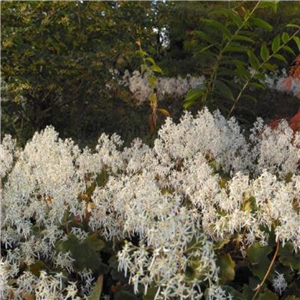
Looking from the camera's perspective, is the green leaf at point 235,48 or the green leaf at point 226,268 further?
the green leaf at point 235,48

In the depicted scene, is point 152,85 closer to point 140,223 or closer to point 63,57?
point 63,57

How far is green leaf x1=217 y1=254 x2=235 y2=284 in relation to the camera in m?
2.54

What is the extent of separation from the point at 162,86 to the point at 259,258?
35.8 feet

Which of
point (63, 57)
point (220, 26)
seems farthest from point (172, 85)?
point (220, 26)

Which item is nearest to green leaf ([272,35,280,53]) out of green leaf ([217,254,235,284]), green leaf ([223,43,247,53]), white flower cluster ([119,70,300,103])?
green leaf ([223,43,247,53])

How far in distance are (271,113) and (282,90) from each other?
2.59 m

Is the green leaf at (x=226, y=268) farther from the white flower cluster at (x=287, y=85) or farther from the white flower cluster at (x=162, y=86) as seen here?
the white flower cluster at (x=287, y=85)

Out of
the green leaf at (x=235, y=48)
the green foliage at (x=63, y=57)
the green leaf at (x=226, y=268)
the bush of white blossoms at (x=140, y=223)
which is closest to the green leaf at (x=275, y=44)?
the green leaf at (x=235, y=48)

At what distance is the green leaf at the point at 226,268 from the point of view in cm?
254

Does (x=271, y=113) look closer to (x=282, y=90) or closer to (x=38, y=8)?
(x=282, y=90)

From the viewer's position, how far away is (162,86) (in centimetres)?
1341

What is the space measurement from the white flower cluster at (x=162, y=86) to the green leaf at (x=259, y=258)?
367 inches

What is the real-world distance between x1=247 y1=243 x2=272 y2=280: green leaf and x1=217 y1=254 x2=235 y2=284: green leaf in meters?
0.14

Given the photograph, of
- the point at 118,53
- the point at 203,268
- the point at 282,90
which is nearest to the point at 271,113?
the point at 282,90
